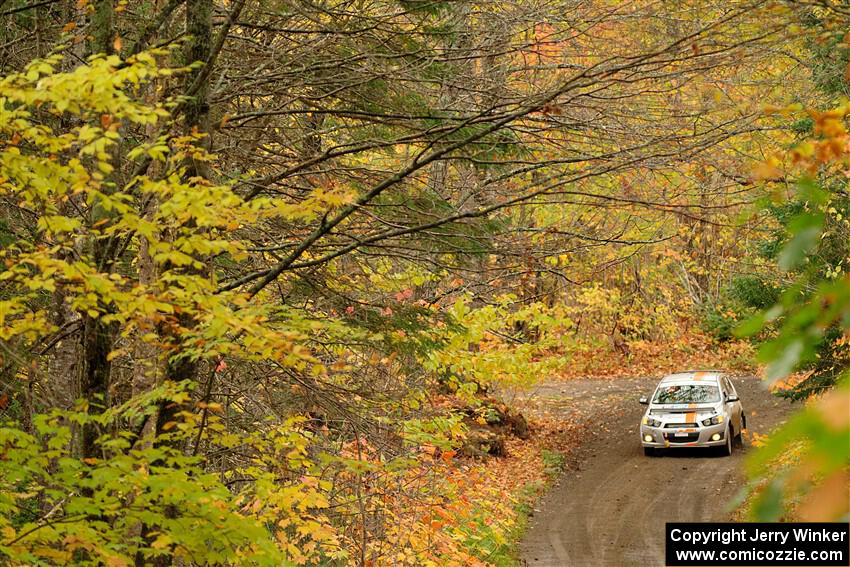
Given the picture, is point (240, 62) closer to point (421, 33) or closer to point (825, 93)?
point (421, 33)

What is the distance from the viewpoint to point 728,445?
2031 cm

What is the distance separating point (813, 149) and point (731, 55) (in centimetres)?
108

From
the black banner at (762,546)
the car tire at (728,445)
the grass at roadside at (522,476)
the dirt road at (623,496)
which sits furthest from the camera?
the car tire at (728,445)

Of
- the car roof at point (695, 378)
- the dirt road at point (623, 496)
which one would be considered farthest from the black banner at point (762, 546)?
the car roof at point (695, 378)

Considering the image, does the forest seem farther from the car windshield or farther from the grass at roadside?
the car windshield

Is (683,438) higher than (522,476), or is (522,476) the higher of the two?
(683,438)

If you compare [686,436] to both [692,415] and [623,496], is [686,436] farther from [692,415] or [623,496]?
[623,496]

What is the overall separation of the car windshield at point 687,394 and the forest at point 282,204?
8.12m

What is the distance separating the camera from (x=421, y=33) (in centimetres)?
782

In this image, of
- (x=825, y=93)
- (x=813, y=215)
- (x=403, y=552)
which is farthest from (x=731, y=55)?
(x=825, y=93)

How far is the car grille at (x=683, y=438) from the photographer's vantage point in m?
19.8

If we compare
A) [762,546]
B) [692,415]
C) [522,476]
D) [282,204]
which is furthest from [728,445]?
[282,204]

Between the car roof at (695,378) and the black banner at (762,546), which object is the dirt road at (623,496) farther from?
the car roof at (695,378)

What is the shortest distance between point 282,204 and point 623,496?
1388 cm
